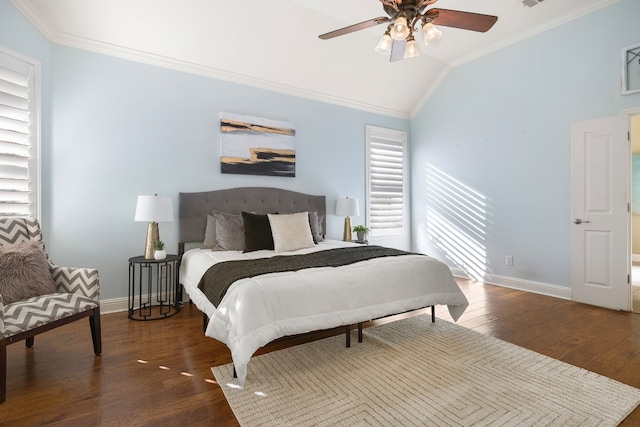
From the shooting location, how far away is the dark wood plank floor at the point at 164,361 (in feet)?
5.77

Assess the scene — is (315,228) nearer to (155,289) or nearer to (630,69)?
(155,289)

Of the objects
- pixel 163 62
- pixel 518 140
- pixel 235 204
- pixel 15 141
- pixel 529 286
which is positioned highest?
pixel 163 62

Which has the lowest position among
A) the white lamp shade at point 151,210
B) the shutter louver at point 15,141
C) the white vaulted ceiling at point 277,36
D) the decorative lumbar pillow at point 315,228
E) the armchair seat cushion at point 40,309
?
the armchair seat cushion at point 40,309

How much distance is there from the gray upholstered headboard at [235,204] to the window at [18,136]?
1.32 m

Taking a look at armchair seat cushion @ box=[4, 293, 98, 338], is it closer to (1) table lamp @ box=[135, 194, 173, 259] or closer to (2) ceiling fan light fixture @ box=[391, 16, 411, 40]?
(1) table lamp @ box=[135, 194, 173, 259]

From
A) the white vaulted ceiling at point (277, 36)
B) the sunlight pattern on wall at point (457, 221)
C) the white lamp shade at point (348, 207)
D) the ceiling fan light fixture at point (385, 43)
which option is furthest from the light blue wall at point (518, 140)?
the ceiling fan light fixture at point (385, 43)

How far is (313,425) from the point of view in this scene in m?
1.65

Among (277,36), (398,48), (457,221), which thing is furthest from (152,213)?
(457,221)

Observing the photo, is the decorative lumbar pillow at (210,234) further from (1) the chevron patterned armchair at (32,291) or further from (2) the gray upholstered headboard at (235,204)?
(1) the chevron patterned armchair at (32,291)

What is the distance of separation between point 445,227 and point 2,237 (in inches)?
207

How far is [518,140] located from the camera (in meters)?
4.36

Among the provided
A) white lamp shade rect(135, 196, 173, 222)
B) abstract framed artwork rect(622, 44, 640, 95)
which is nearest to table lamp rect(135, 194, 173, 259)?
white lamp shade rect(135, 196, 173, 222)

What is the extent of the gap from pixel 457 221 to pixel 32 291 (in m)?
5.05

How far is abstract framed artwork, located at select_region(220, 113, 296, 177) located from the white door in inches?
137
